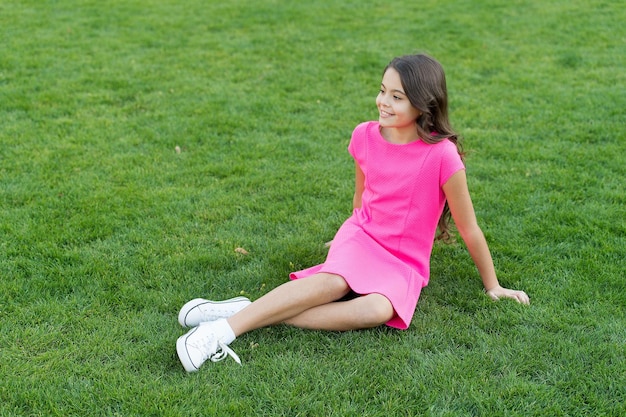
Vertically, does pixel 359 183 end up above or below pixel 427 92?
below

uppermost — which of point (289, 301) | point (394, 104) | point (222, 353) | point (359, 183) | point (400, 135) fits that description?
point (394, 104)

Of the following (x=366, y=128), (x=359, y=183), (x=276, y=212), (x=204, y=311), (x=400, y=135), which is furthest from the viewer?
(x=276, y=212)

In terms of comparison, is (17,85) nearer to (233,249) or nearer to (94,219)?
(94,219)

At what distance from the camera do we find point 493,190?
15.7 feet

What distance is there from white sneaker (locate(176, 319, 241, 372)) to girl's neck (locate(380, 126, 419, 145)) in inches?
49.3

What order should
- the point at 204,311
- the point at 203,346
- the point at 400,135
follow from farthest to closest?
the point at 400,135, the point at 204,311, the point at 203,346

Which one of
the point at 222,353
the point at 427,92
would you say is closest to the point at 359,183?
the point at 427,92

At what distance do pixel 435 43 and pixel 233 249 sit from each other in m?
5.11

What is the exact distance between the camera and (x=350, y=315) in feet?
10.7

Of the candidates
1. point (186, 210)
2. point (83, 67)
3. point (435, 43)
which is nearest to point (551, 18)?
point (435, 43)

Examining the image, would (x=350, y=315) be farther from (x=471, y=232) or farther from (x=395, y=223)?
(x=471, y=232)

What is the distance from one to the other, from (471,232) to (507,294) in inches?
15.5

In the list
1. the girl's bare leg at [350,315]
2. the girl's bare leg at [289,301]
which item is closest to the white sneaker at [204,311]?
the girl's bare leg at [289,301]

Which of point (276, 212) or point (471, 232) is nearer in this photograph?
point (471, 232)
